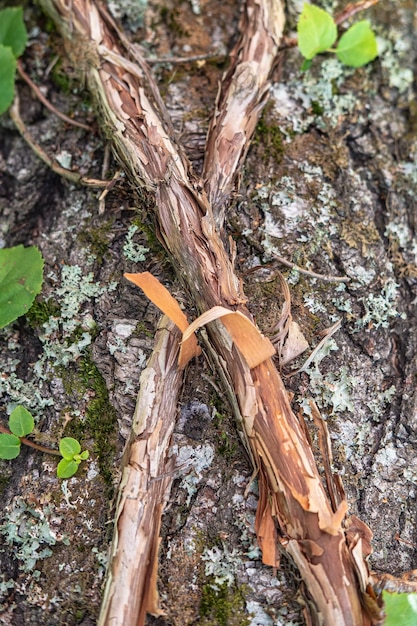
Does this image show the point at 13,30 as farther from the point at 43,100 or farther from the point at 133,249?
the point at 133,249

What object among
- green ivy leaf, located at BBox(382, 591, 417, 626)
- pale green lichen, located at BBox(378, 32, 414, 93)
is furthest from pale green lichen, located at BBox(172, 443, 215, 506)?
pale green lichen, located at BBox(378, 32, 414, 93)

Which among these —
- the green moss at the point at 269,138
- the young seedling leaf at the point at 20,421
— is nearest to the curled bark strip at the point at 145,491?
the young seedling leaf at the point at 20,421

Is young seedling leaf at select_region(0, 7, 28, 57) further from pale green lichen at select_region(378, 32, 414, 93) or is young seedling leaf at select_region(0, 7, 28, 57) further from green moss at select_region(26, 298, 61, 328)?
pale green lichen at select_region(378, 32, 414, 93)

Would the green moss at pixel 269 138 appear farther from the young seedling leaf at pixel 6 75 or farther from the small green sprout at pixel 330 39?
the young seedling leaf at pixel 6 75

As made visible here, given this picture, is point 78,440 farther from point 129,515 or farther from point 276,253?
point 276,253

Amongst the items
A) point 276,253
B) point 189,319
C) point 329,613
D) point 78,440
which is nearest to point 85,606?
point 78,440

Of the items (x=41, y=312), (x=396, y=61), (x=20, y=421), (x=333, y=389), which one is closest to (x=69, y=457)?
(x=20, y=421)
